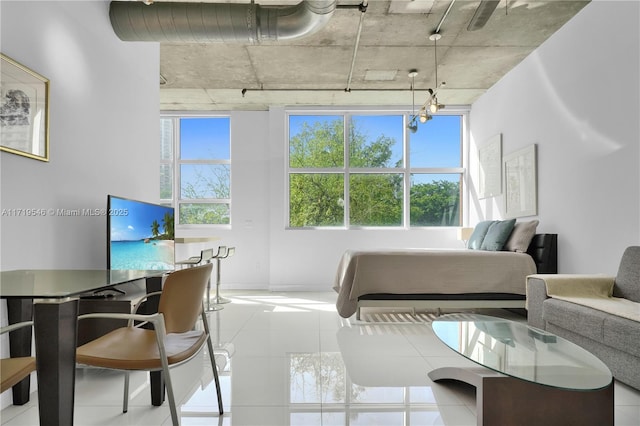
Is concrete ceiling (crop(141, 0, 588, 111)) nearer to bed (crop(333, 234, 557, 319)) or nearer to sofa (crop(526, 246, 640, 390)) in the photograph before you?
bed (crop(333, 234, 557, 319))

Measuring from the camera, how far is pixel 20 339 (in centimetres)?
216

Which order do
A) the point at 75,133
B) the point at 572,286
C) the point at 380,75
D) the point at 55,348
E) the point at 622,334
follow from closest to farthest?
the point at 55,348
the point at 622,334
the point at 75,133
the point at 572,286
the point at 380,75

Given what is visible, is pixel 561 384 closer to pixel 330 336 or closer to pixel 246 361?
pixel 246 361

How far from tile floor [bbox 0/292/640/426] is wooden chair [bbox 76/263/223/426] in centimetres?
52

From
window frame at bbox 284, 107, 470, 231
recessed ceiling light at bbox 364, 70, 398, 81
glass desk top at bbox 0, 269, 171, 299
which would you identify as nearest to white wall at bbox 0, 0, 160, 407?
glass desk top at bbox 0, 269, 171, 299

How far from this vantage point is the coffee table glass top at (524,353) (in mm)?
1584

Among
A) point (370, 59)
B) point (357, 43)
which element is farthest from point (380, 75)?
point (357, 43)

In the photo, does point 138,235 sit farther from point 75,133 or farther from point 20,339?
point 20,339

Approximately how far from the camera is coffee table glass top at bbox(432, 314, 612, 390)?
1584 mm

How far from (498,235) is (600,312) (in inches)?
91.8

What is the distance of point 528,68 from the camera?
4867 millimetres

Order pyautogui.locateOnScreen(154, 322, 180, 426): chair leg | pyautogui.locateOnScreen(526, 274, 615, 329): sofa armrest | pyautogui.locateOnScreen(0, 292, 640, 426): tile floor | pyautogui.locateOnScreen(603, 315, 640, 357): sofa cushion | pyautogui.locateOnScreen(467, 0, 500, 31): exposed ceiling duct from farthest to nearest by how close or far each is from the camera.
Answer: pyautogui.locateOnScreen(467, 0, 500, 31): exposed ceiling duct → pyautogui.locateOnScreen(526, 274, 615, 329): sofa armrest → pyautogui.locateOnScreen(603, 315, 640, 357): sofa cushion → pyautogui.locateOnScreen(0, 292, 640, 426): tile floor → pyautogui.locateOnScreen(154, 322, 180, 426): chair leg

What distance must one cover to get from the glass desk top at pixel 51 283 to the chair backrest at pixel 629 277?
3.33m

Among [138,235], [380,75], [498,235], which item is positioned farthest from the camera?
[380,75]
